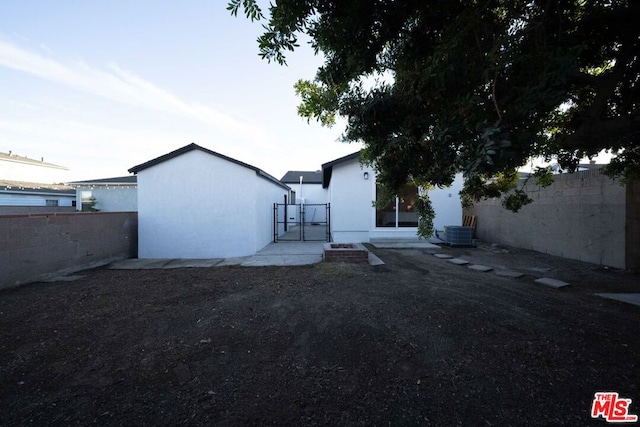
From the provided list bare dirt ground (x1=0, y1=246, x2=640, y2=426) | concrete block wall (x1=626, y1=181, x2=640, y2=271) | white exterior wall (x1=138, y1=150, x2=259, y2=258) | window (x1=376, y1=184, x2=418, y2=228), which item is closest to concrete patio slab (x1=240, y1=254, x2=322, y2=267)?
white exterior wall (x1=138, y1=150, x2=259, y2=258)

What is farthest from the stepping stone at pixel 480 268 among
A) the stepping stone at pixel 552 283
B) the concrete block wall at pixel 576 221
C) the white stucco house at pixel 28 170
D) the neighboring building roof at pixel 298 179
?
the white stucco house at pixel 28 170

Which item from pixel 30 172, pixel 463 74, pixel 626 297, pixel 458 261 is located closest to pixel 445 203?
pixel 458 261

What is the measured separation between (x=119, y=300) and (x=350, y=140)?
5413mm

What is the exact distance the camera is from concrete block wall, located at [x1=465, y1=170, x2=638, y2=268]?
22.9ft

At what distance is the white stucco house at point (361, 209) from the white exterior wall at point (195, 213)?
4.02m

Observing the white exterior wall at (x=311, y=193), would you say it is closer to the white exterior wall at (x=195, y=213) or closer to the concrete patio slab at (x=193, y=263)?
the white exterior wall at (x=195, y=213)

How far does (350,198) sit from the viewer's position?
1161cm

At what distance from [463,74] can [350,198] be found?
8.98 meters

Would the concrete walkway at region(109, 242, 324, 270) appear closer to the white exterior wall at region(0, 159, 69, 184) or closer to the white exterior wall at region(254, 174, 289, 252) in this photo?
the white exterior wall at region(254, 174, 289, 252)

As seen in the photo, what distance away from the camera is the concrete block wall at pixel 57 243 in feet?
19.4

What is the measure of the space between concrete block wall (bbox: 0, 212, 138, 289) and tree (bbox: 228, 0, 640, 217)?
7.64 meters

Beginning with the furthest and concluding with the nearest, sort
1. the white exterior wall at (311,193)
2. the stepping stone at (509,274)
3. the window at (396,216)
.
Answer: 1. the white exterior wall at (311,193)
2. the window at (396,216)
3. the stepping stone at (509,274)

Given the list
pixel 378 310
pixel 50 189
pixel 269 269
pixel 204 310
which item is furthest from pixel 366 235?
pixel 50 189

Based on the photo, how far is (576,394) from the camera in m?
2.34
